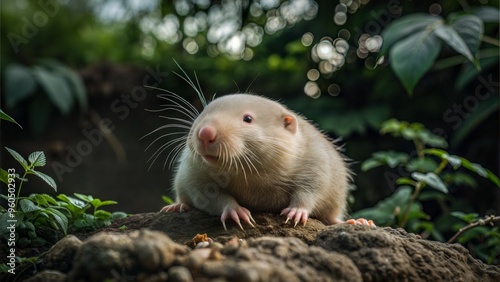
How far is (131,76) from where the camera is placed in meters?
9.08

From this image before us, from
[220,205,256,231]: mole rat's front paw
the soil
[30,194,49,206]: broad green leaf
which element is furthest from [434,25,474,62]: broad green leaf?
[30,194,49,206]: broad green leaf

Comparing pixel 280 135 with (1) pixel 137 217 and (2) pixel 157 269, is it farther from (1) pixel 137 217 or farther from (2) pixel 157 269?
(2) pixel 157 269

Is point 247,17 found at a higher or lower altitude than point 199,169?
higher

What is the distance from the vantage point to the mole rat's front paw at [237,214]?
317 centimetres

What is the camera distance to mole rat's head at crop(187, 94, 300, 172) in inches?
123

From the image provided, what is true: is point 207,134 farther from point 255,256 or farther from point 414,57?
point 414,57

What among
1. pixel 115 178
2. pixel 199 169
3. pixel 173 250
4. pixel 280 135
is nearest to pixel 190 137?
pixel 199 169

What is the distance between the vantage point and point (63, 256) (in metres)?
2.52

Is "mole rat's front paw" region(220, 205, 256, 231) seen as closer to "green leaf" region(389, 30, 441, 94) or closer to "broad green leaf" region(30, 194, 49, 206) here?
"broad green leaf" region(30, 194, 49, 206)

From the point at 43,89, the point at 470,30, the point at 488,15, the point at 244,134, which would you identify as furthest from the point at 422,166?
the point at 43,89

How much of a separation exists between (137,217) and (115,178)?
5715 mm

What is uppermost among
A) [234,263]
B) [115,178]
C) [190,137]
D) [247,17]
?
[247,17]

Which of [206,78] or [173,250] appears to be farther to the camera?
[206,78]

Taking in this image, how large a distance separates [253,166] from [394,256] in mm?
1049
